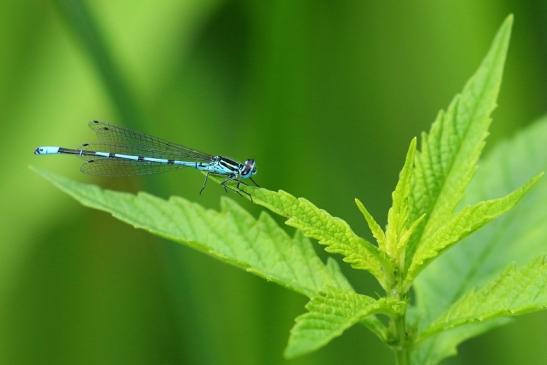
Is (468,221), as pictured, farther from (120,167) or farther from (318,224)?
(120,167)

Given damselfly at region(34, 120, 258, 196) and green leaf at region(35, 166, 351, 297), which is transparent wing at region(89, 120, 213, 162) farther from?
green leaf at region(35, 166, 351, 297)

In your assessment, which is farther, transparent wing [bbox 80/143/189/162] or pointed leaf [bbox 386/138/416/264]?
transparent wing [bbox 80/143/189/162]

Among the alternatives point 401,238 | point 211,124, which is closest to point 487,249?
point 401,238

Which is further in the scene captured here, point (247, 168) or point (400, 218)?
point (247, 168)

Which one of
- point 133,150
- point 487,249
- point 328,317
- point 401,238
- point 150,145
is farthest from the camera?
point 133,150

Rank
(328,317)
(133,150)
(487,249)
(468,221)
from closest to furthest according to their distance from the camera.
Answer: (328,317) → (468,221) → (487,249) → (133,150)

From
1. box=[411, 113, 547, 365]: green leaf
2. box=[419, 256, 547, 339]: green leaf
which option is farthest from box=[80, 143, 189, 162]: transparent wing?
box=[419, 256, 547, 339]: green leaf

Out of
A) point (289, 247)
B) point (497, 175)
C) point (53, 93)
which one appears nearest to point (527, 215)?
point (497, 175)

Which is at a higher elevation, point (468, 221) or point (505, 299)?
point (468, 221)
